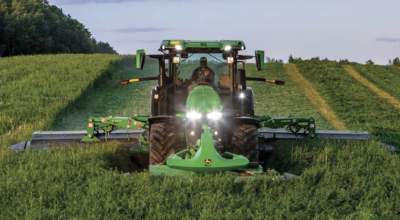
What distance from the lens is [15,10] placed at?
159 feet

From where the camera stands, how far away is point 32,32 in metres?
45.5

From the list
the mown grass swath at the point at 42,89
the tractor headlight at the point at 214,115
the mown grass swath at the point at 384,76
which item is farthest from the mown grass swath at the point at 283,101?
the tractor headlight at the point at 214,115

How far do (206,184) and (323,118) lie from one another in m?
11.3

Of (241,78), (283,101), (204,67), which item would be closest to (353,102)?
(283,101)

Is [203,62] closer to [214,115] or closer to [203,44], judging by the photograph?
[203,44]

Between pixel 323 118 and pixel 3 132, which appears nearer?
pixel 3 132

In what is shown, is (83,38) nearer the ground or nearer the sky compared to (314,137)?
nearer the sky

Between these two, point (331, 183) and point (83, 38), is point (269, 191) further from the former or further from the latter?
point (83, 38)

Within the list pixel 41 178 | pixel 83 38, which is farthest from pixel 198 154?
pixel 83 38

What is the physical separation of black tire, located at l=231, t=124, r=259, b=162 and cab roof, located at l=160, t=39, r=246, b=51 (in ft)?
5.21

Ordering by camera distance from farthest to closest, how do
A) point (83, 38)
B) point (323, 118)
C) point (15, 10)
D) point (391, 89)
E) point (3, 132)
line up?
Answer: point (83, 38) < point (15, 10) < point (391, 89) < point (323, 118) < point (3, 132)

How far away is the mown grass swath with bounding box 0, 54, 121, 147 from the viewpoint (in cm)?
1538

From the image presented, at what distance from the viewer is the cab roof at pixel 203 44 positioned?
9.04m

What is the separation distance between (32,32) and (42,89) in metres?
27.7
